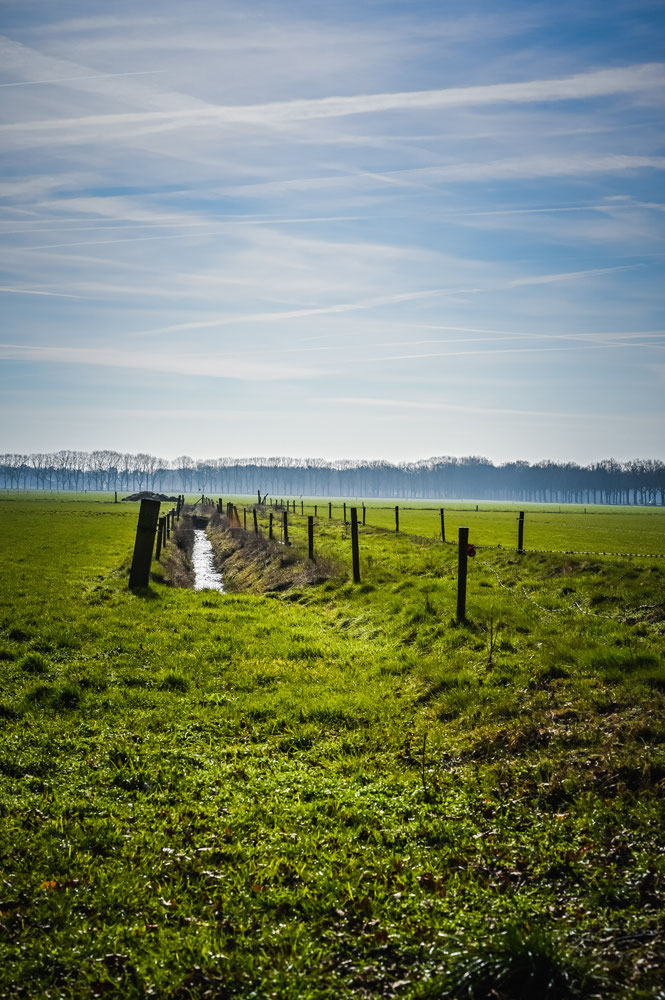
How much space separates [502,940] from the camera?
4676 mm

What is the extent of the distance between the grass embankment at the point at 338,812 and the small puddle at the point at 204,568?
1361 centimetres

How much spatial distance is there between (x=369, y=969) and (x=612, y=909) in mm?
1955

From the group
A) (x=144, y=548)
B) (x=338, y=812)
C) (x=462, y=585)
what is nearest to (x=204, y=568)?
(x=144, y=548)

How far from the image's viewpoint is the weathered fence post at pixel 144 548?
20.3 metres

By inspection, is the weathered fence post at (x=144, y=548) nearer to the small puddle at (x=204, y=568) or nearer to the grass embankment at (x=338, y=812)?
the small puddle at (x=204, y=568)

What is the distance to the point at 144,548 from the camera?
2044 cm

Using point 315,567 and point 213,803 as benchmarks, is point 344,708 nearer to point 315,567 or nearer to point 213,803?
point 213,803

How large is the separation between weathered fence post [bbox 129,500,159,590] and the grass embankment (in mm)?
6307

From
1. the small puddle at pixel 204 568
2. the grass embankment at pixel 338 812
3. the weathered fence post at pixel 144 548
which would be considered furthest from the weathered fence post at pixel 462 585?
the small puddle at pixel 204 568

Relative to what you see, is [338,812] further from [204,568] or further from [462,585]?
[204,568]

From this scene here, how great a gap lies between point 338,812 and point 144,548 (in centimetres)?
1473

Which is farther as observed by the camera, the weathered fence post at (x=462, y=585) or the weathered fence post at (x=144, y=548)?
the weathered fence post at (x=144, y=548)

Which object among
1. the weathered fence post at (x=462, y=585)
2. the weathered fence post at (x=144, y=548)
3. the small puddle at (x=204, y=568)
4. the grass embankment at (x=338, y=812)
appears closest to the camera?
the grass embankment at (x=338, y=812)

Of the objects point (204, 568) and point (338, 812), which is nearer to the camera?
point (338, 812)
